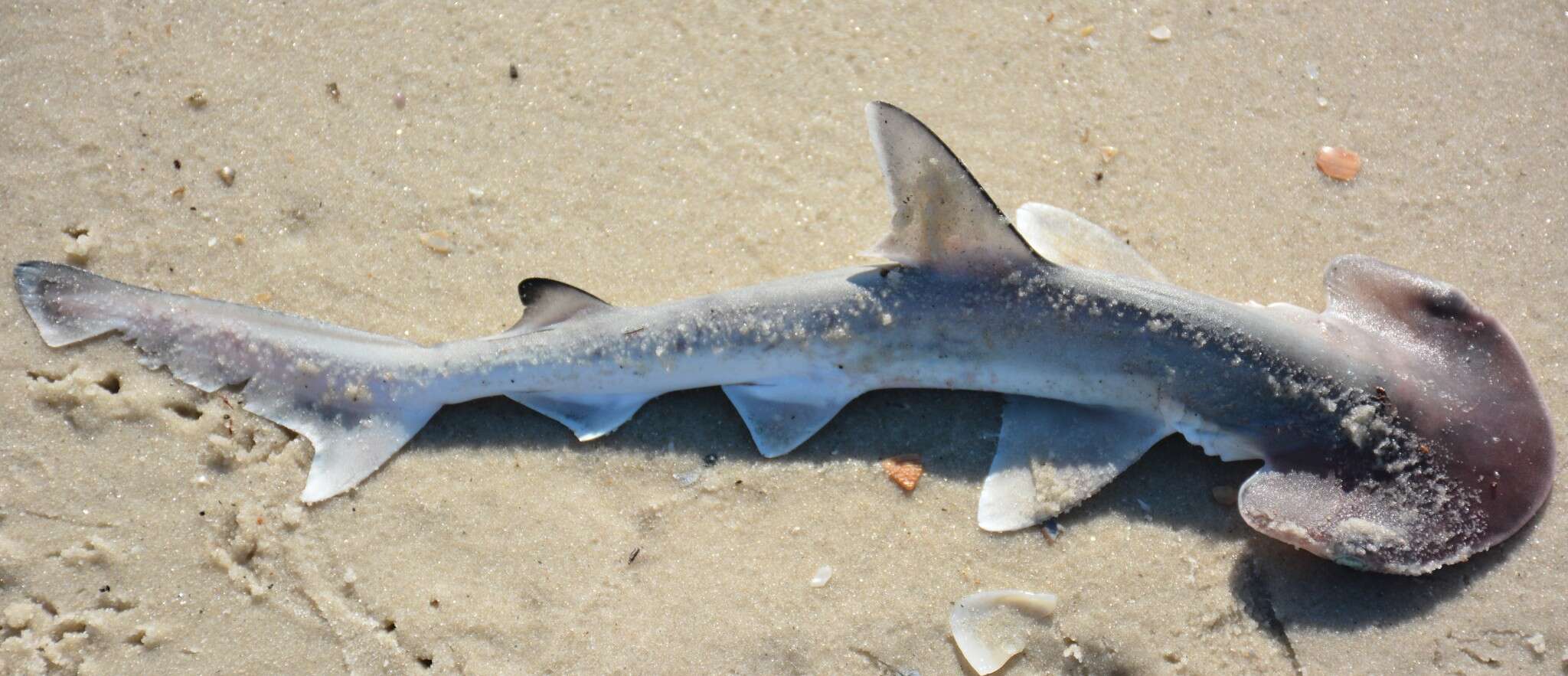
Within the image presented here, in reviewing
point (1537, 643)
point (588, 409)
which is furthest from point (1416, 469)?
point (588, 409)

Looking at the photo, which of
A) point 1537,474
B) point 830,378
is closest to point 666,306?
point 830,378

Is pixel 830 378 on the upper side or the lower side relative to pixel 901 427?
A: upper

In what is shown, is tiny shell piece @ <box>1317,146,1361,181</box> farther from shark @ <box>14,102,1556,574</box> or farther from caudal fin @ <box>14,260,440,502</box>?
caudal fin @ <box>14,260,440,502</box>

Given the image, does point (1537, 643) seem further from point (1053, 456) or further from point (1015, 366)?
point (1015, 366)

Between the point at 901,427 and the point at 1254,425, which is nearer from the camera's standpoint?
the point at 1254,425

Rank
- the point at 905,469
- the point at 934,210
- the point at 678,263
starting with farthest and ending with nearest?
the point at 678,263 → the point at 905,469 → the point at 934,210

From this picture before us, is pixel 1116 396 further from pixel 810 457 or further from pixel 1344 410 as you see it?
pixel 810 457

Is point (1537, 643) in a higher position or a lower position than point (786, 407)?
lower

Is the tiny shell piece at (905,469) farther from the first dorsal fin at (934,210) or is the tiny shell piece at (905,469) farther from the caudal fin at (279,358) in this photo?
the caudal fin at (279,358)
